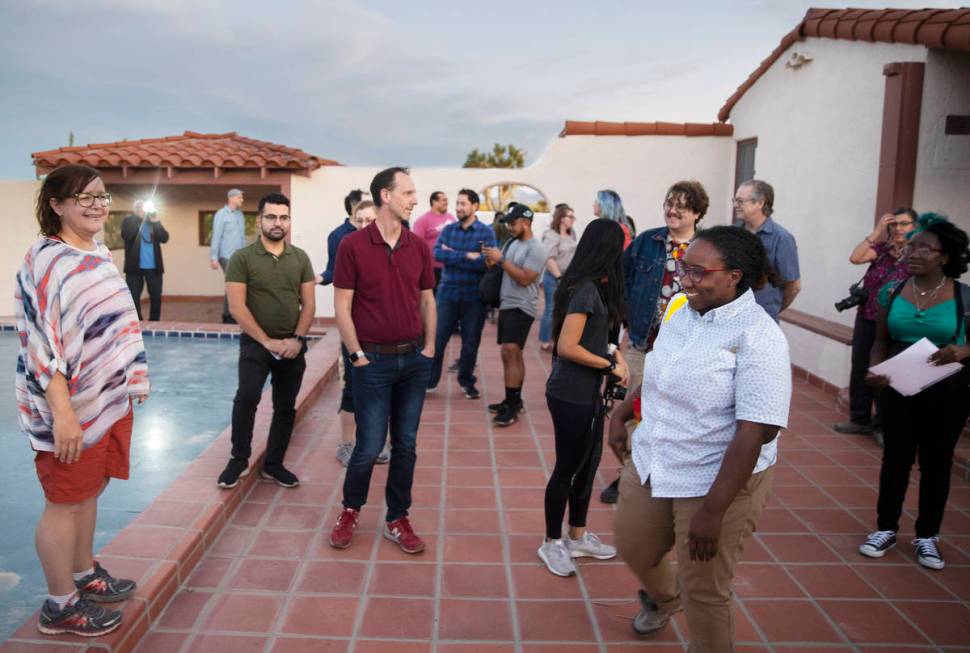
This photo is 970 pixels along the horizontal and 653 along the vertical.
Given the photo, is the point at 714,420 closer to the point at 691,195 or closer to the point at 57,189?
the point at 691,195

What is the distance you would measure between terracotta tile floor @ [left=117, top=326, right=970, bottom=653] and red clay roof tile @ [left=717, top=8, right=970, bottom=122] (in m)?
3.53

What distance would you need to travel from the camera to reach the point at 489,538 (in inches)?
144

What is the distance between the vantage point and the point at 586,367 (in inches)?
122

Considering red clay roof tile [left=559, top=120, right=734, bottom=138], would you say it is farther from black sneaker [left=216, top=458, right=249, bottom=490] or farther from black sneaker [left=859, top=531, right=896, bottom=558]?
black sneaker [left=859, top=531, right=896, bottom=558]

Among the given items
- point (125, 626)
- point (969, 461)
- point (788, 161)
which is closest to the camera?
point (125, 626)

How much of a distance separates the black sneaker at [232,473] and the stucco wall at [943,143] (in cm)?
585

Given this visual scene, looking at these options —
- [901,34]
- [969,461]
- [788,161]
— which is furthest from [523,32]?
[969,461]

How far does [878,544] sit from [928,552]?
212 millimetres

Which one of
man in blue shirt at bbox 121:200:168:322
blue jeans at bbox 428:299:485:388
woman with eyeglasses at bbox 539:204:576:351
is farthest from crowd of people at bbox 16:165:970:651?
man in blue shirt at bbox 121:200:168:322

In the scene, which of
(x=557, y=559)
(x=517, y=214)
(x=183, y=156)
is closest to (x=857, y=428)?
(x=517, y=214)

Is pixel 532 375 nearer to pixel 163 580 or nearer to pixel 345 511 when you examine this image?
pixel 345 511

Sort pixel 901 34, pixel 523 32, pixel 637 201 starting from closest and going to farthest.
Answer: pixel 901 34 < pixel 637 201 < pixel 523 32

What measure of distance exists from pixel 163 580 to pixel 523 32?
36.7 feet

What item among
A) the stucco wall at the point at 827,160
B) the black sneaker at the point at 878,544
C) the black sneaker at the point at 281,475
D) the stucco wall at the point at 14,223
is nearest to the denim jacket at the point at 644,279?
the black sneaker at the point at 878,544
